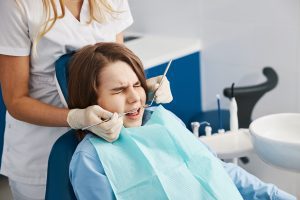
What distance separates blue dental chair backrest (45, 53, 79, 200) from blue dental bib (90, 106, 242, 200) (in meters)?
0.08

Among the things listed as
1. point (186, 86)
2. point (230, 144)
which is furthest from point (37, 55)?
point (186, 86)

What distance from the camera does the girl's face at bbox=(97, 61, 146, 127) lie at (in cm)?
144

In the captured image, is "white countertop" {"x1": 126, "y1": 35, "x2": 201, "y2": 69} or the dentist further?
"white countertop" {"x1": 126, "y1": 35, "x2": 201, "y2": 69}

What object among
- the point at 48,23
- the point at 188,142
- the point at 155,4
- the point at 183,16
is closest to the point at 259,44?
the point at 183,16

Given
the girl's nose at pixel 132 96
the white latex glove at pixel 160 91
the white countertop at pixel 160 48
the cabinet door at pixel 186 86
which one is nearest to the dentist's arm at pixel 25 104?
the girl's nose at pixel 132 96

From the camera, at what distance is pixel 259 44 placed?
2430mm

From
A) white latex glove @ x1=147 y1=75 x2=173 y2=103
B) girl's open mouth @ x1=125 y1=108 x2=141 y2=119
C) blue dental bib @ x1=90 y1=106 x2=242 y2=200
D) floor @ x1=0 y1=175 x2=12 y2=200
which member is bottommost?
floor @ x1=0 y1=175 x2=12 y2=200

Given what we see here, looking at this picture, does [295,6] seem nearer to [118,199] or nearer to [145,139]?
[145,139]

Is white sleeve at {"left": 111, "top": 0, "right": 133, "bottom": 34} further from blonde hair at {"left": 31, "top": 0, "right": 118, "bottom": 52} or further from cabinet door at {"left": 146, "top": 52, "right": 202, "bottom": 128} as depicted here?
cabinet door at {"left": 146, "top": 52, "right": 202, "bottom": 128}

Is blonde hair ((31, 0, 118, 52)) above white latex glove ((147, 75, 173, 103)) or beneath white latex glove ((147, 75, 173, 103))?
above

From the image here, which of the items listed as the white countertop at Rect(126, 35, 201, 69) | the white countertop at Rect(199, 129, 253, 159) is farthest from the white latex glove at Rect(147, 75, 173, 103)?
the white countertop at Rect(126, 35, 201, 69)

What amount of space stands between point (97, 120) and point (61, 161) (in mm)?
166

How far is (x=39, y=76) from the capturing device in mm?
1551

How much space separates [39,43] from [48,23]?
6cm
